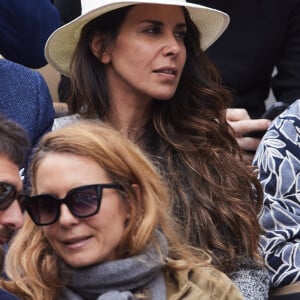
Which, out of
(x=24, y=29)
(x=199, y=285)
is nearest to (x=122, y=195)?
(x=199, y=285)

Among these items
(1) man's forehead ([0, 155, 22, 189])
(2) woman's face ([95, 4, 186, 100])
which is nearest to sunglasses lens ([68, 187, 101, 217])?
(1) man's forehead ([0, 155, 22, 189])

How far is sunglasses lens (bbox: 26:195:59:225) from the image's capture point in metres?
3.17

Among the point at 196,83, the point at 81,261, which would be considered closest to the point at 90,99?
the point at 196,83

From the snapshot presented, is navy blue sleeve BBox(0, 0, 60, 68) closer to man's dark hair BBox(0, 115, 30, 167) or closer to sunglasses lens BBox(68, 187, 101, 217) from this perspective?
man's dark hair BBox(0, 115, 30, 167)

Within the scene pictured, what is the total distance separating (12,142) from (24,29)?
0.80 meters

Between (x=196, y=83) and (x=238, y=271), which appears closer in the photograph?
(x=238, y=271)

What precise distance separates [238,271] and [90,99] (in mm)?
842

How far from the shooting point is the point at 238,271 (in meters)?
4.00

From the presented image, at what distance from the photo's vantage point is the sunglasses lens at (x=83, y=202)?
10.4ft

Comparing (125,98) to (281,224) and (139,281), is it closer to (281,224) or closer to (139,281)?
(281,224)

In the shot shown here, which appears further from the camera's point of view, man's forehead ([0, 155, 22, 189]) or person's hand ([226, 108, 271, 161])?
person's hand ([226, 108, 271, 161])

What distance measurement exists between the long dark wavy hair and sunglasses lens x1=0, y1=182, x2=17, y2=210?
1.14m

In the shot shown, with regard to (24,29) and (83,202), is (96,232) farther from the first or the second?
(24,29)

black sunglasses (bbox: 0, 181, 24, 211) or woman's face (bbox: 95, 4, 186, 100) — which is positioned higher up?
black sunglasses (bbox: 0, 181, 24, 211)
